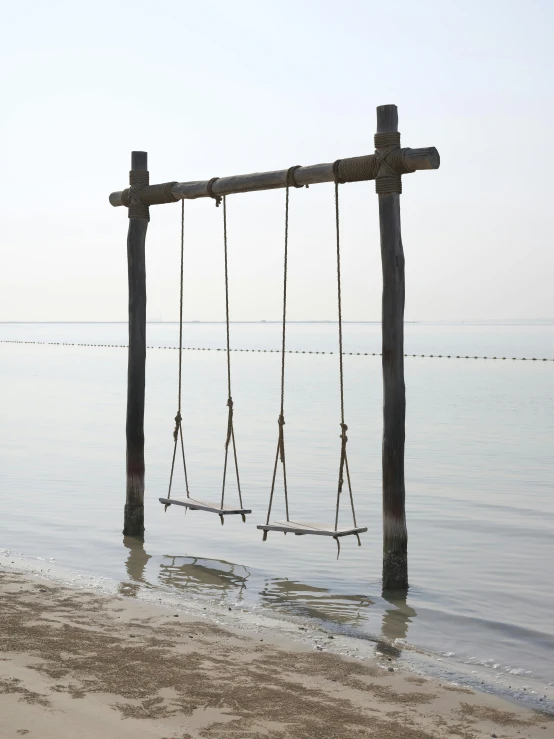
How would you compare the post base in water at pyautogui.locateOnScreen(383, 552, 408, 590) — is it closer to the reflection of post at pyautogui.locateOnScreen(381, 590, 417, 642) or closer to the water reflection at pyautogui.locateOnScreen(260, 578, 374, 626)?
the reflection of post at pyautogui.locateOnScreen(381, 590, 417, 642)

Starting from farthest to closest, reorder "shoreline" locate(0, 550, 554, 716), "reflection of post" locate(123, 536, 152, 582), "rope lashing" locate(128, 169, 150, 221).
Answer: "rope lashing" locate(128, 169, 150, 221) → "reflection of post" locate(123, 536, 152, 582) → "shoreline" locate(0, 550, 554, 716)

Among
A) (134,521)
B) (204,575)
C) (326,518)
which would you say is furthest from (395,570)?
(326,518)

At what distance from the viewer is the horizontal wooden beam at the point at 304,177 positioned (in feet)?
26.2

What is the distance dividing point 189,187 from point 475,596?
484cm

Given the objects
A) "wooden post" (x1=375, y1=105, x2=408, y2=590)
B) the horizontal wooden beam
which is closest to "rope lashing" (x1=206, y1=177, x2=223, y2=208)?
the horizontal wooden beam

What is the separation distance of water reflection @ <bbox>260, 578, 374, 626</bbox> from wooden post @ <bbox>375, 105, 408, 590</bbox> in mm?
509

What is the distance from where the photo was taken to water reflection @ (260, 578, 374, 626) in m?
7.97

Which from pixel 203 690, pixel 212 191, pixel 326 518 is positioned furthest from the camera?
pixel 326 518

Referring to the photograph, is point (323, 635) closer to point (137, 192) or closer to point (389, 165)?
point (389, 165)

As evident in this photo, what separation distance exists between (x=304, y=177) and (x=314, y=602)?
3.69 m

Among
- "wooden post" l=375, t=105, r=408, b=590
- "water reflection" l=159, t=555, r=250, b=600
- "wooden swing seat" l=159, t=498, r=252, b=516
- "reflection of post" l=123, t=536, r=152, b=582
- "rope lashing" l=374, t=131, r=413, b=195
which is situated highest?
"rope lashing" l=374, t=131, r=413, b=195

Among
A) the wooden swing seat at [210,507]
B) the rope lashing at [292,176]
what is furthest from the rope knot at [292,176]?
the wooden swing seat at [210,507]

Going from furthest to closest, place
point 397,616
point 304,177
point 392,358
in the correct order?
point 304,177, point 392,358, point 397,616

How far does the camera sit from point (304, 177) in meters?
8.82
